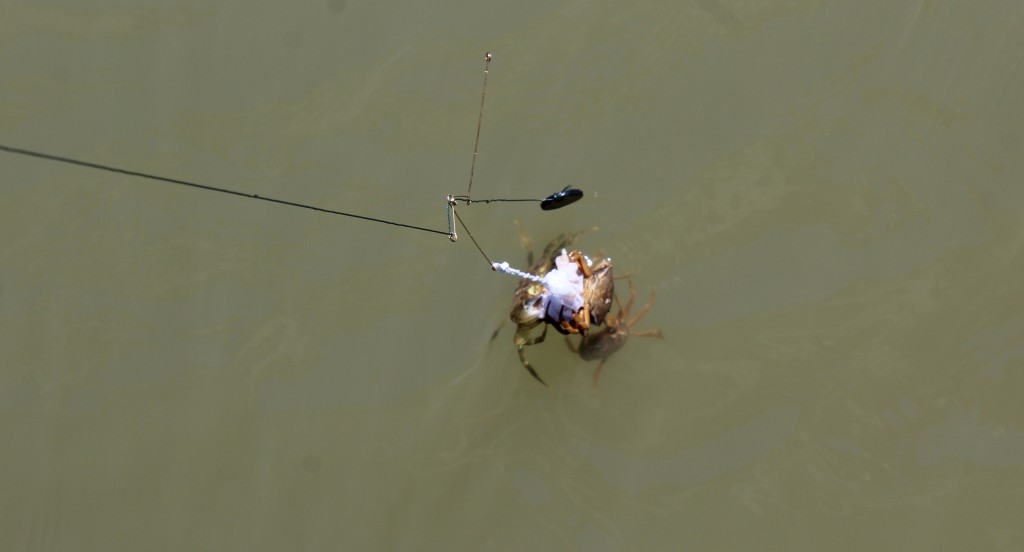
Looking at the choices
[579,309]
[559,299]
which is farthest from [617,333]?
[559,299]

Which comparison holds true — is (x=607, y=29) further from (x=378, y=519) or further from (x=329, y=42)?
(x=378, y=519)

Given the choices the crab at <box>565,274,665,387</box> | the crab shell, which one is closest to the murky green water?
the crab at <box>565,274,665,387</box>

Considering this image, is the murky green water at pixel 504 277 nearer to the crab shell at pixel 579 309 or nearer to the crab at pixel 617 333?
the crab at pixel 617 333

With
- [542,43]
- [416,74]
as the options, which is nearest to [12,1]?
[416,74]

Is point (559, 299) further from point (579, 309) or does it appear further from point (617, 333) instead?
point (617, 333)

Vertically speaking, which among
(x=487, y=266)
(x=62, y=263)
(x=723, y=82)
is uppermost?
(x=723, y=82)

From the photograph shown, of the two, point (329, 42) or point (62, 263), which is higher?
point (329, 42)
